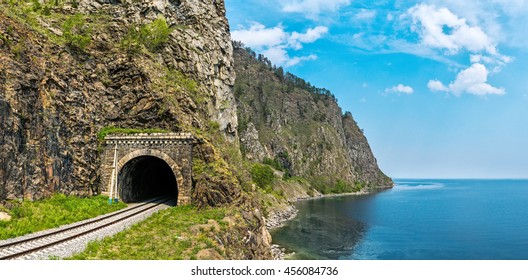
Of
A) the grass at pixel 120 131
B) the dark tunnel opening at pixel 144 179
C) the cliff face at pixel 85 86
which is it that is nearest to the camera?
the cliff face at pixel 85 86

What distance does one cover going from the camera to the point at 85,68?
32.8 metres

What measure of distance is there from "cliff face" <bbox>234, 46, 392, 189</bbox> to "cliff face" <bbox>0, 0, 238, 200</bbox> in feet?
257

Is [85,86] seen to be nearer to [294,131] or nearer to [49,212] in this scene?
[49,212]

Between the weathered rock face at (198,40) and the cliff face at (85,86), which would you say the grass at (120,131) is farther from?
the weathered rock face at (198,40)

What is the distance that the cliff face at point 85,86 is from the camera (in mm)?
22688

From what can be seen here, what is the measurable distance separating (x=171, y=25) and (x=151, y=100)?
23.2 m

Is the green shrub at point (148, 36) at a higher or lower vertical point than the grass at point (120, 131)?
higher

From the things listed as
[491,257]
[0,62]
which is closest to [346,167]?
[491,257]

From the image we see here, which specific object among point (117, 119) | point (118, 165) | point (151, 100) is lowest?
point (118, 165)

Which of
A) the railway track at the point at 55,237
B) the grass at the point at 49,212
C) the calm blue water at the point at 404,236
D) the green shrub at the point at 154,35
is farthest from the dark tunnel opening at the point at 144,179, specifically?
the calm blue water at the point at 404,236

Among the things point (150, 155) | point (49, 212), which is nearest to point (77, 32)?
point (150, 155)

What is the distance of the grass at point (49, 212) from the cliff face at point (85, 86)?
1172 millimetres

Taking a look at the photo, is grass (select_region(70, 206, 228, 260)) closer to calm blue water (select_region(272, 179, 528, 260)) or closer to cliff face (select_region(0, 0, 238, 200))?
cliff face (select_region(0, 0, 238, 200))

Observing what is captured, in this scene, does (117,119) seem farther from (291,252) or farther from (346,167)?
(346,167)
